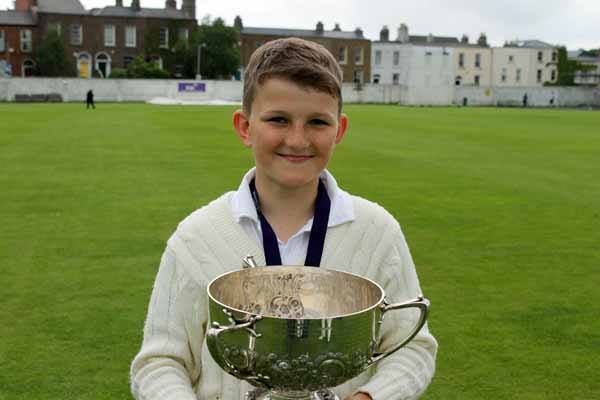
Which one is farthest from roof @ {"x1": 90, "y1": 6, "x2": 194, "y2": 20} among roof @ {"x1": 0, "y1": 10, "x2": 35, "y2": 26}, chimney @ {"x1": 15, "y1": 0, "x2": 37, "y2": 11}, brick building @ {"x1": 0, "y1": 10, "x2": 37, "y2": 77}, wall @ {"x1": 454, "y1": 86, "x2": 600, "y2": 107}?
wall @ {"x1": 454, "y1": 86, "x2": 600, "y2": 107}

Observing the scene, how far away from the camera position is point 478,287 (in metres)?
6.62

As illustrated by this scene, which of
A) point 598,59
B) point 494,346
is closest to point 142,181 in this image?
point 494,346

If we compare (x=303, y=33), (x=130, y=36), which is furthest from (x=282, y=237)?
(x=303, y=33)

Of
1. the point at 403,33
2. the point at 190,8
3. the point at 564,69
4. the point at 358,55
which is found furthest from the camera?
the point at 564,69

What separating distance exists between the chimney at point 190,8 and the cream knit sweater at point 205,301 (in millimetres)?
75721

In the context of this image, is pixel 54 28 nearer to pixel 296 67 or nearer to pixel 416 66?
pixel 416 66

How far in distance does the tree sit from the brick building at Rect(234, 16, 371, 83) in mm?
12957

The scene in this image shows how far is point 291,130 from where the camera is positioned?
6.93ft

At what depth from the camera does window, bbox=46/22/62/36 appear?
226 feet

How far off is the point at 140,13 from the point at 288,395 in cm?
7612

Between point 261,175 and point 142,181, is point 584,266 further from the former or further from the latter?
point 142,181

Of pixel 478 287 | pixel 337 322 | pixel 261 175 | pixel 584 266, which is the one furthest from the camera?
pixel 584 266

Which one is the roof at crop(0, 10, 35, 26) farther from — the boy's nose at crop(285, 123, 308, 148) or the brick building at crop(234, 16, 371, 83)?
the boy's nose at crop(285, 123, 308, 148)

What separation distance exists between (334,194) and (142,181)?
10.7m
